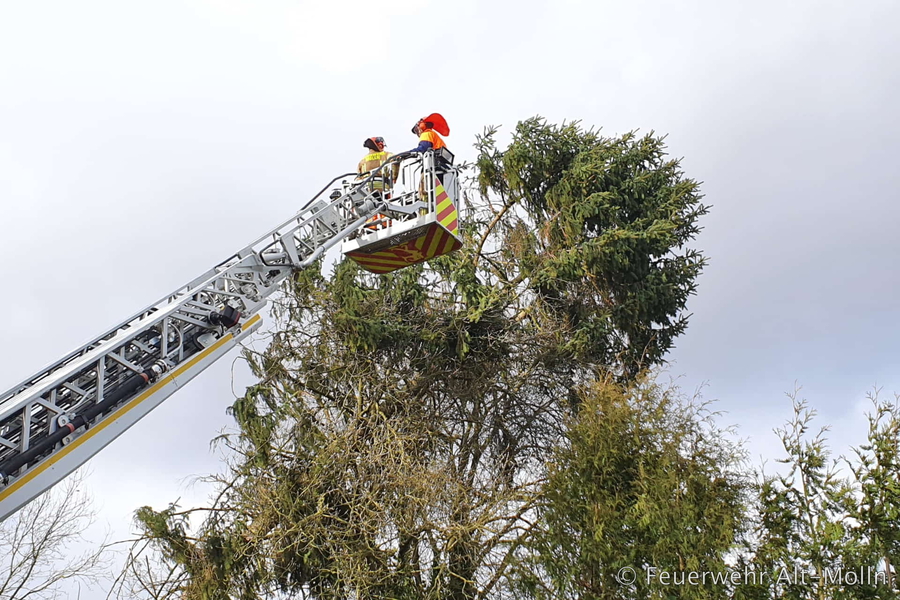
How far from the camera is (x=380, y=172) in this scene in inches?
387

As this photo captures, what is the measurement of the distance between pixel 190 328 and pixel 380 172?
3.24 m

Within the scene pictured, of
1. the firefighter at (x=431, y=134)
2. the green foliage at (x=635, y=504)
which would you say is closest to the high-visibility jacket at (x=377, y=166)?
the firefighter at (x=431, y=134)

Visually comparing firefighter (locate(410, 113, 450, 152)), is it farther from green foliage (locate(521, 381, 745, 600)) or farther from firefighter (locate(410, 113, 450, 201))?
green foliage (locate(521, 381, 745, 600))

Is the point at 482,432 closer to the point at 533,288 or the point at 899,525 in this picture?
the point at 533,288

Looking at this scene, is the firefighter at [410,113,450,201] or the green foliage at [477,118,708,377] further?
the green foliage at [477,118,708,377]

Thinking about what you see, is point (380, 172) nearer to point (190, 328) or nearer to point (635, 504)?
point (190, 328)

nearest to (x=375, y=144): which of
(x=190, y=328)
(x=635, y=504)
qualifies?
(x=190, y=328)

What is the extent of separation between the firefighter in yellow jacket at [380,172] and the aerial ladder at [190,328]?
2 centimetres

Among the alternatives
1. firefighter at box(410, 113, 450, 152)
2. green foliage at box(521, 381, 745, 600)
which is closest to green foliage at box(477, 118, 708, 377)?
green foliage at box(521, 381, 745, 600)

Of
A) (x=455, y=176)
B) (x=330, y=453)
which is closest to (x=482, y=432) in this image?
(x=330, y=453)

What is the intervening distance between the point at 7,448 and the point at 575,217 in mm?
13238

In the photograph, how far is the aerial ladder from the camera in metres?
6.27

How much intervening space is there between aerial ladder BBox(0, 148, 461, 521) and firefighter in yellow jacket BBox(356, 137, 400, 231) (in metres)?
0.02

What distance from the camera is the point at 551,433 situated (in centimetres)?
1720
